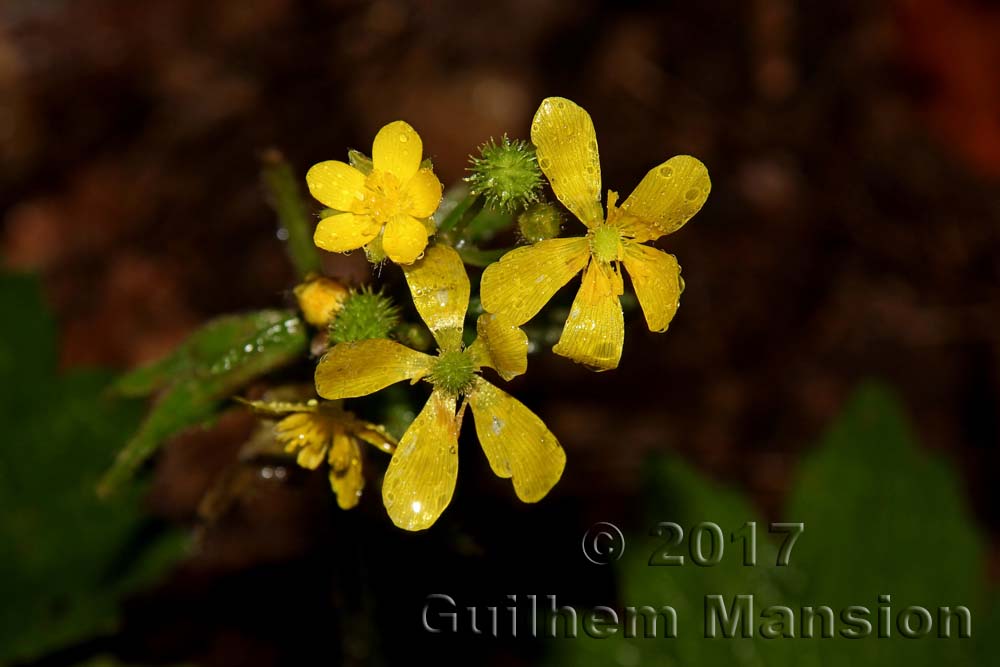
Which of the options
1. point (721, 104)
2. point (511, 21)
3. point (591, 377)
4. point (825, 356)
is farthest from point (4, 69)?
point (825, 356)

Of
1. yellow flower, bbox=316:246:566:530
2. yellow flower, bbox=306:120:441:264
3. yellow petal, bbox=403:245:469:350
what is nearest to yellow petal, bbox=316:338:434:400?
yellow flower, bbox=316:246:566:530

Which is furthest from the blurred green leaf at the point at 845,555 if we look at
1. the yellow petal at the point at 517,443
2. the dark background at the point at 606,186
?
the yellow petal at the point at 517,443

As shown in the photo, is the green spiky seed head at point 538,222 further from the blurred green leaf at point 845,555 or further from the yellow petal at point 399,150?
the blurred green leaf at point 845,555

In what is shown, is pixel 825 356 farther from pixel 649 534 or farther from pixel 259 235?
pixel 259 235

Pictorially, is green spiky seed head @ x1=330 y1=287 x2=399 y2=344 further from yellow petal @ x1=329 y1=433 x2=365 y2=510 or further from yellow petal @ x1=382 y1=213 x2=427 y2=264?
yellow petal @ x1=329 y1=433 x2=365 y2=510

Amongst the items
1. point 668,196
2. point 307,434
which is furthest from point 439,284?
point 668,196

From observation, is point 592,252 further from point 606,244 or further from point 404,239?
point 404,239
